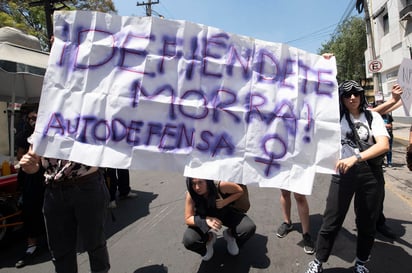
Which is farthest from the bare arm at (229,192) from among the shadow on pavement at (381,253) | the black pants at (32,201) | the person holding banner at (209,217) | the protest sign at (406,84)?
the black pants at (32,201)

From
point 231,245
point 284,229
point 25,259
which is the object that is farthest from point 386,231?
point 25,259

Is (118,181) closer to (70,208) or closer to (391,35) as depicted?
(70,208)

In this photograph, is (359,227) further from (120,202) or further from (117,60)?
(120,202)

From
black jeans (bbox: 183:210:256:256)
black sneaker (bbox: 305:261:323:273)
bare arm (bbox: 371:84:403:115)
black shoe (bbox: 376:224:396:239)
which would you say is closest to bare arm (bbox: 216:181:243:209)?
black jeans (bbox: 183:210:256:256)

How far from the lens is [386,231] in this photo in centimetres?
405

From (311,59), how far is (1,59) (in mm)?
3797

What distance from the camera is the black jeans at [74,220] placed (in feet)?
8.41

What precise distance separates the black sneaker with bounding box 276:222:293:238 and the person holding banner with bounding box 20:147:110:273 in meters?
2.30

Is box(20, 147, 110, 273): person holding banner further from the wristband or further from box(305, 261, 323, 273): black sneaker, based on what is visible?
box(305, 261, 323, 273): black sneaker

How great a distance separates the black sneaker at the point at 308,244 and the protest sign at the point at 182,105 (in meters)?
1.39

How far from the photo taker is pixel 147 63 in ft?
8.61

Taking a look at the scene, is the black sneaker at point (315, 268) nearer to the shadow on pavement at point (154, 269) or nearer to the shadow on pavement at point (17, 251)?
the shadow on pavement at point (154, 269)

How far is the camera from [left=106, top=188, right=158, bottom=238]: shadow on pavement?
16.1 ft

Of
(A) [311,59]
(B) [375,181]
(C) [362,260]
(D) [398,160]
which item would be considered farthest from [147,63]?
(D) [398,160]
